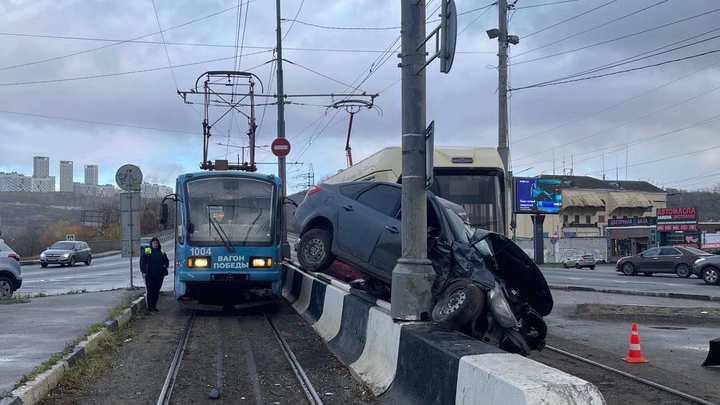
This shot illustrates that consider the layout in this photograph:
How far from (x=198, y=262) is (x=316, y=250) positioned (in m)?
3.36

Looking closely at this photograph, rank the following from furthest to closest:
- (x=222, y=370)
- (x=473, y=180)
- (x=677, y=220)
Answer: (x=677, y=220)
(x=473, y=180)
(x=222, y=370)

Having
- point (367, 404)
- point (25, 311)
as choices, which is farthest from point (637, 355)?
point (25, 311)

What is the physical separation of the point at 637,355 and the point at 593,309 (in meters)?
6.57

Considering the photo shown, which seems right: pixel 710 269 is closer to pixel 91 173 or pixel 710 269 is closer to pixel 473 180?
pixel 473 180

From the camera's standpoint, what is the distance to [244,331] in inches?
534

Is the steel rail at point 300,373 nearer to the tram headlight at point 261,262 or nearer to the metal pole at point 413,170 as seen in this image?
the metal pole at point 413,170

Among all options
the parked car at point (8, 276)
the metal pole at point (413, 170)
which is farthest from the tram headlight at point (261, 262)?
the parked car at point (8, 276)

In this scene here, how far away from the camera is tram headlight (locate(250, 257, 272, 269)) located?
50.6ft

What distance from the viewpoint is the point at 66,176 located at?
140 metres

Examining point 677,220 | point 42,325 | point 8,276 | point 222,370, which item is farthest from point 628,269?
point 222,370

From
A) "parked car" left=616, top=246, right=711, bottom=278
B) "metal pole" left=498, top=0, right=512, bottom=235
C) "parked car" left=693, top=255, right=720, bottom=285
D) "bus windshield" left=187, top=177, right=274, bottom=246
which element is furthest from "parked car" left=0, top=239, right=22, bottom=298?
"parked car" left=616, top=246, right=711, bottom=278

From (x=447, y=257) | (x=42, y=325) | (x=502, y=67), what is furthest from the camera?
(x=502, y=67)

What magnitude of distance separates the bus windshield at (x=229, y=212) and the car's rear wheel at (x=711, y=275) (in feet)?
64.3

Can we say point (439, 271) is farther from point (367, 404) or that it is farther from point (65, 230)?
point (65, 230)
